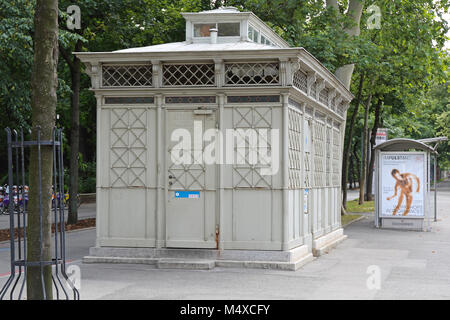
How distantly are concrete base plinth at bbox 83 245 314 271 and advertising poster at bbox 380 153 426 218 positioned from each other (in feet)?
32.7

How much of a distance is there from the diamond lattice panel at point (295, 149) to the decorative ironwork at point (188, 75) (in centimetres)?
163

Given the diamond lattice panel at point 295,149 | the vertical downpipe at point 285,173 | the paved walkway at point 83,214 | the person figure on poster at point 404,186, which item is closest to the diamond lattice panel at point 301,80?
the diamond lattice panel at point 295,149

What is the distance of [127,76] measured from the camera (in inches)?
488

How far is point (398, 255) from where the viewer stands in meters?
14.7

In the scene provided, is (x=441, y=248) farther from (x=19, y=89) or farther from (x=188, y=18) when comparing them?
(x=19, y=89)

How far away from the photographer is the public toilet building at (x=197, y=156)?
11898 mm

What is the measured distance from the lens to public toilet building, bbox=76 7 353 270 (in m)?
11.9

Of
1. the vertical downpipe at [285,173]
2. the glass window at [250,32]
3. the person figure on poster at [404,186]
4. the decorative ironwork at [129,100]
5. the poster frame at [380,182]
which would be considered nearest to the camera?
the vertical downpipe at [285,173]

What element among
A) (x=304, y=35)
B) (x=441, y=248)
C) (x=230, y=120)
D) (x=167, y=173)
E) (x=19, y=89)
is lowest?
(x=441, y=248)

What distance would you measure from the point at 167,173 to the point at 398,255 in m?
5.70

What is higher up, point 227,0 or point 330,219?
point 227,0

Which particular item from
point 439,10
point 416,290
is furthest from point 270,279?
point 439,10

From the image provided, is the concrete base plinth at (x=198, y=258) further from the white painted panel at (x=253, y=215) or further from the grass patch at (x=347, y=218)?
the grass patch at (x=347, y=218)

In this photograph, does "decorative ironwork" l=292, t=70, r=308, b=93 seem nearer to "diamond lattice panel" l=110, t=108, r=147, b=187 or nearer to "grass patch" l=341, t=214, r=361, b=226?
"diamond lattice panel" l=110, t=108, r=147, b=187
